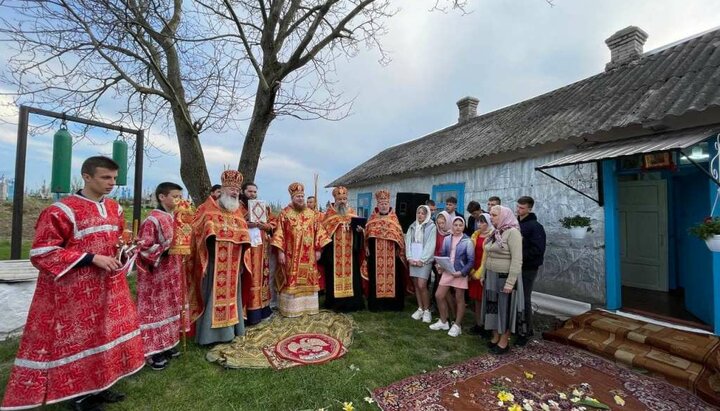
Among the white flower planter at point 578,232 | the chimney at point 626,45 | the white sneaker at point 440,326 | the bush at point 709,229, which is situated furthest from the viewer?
the chimney at point 626,45

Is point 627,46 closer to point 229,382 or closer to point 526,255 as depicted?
point 526,255

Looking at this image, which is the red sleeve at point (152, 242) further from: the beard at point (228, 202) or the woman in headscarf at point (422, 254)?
the woman in headscarf at point (422, 254)

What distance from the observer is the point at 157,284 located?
3.57 meters

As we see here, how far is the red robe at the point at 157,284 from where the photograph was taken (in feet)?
11.3

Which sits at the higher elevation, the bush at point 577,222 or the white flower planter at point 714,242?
the bush at point 577,222

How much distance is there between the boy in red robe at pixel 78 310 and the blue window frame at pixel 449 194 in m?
6.36

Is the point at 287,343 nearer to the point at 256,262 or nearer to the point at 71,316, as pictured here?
the point at 256,262

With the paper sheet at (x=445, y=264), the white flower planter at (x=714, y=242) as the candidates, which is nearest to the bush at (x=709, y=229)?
the white flower planter at (x=714, y=242)

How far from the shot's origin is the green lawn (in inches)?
117

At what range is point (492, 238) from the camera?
4234 mm

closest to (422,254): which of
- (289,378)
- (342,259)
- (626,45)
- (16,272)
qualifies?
(342,259)

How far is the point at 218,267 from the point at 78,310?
1.63m

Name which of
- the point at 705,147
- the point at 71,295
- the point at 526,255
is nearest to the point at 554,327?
the point at 526,255

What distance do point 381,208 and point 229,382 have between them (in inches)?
136
